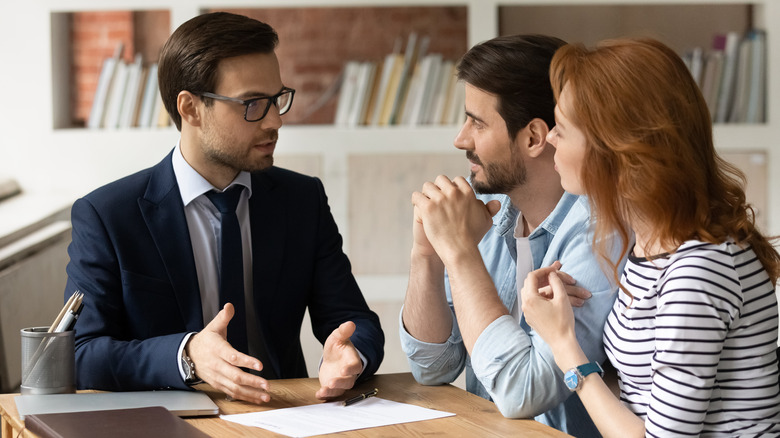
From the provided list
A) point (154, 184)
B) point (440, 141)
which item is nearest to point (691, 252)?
point (154, 184)

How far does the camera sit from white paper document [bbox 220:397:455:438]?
143 cm

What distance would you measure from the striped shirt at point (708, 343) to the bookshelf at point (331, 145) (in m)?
2.39

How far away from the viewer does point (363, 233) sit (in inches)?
150

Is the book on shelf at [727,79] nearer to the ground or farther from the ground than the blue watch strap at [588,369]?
farther from the ground

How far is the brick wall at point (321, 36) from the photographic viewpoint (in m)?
4.37

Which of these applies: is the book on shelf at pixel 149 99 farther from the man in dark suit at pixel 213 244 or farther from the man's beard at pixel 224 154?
the man's beard at pixel 224 154

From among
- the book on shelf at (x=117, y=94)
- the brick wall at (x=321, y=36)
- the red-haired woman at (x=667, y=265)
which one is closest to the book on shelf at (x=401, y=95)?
the brick wall at (x=321, y=36)

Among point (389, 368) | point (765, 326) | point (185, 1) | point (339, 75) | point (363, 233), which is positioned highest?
point (185, 1)

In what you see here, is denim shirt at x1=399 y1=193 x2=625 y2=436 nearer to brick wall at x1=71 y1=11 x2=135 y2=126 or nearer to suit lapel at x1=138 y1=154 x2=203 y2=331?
suit lapel at x1=138 y1=154 x2=203 y2=331

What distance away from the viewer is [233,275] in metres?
1.97

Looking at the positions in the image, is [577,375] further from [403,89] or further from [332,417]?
[403,89]

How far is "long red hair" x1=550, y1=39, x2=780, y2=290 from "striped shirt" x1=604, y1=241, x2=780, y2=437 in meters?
0.04

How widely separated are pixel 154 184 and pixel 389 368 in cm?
212

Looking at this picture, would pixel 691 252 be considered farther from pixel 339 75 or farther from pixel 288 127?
pixel 339 75
